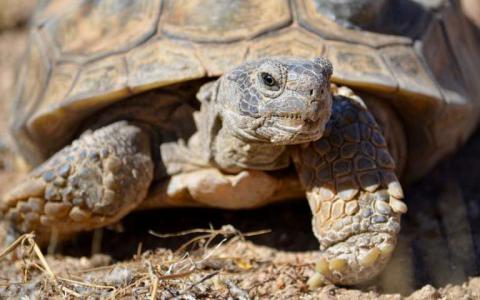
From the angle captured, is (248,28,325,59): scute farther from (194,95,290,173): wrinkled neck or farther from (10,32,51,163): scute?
(10,32,51,163): scute

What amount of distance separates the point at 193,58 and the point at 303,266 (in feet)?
4.16

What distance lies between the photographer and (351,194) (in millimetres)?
3467

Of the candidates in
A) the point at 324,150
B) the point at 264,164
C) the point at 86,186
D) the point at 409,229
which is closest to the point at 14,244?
the point at 86,186

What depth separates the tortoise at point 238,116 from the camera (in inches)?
136

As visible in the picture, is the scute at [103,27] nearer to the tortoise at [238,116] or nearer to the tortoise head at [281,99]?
the tortoise at [238,116]

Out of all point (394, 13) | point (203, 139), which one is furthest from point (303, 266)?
point (394, 13)

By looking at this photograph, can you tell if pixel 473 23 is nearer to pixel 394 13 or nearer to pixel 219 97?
pixel 394 13

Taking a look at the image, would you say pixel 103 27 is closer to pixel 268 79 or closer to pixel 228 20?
pixel 228 20

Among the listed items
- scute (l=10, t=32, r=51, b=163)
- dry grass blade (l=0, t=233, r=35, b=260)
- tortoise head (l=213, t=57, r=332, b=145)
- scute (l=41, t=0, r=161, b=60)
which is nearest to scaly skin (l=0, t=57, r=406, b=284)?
tortoise head (l=213, t=57, r=332, b=145)

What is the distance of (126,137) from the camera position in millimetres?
4047

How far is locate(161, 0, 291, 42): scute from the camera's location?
397 cm

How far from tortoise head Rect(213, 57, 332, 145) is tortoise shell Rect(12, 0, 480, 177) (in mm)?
494

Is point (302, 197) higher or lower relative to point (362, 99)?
lower

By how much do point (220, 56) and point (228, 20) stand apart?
0.84 feet
